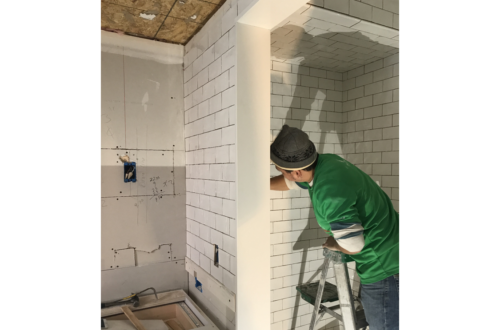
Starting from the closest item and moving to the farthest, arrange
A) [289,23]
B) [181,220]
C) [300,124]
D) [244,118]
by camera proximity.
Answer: [244,118], [289,23], [181,220], [300,124]

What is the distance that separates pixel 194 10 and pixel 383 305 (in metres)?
2.14

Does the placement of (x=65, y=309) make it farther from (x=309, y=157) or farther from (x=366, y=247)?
(x=366, y=247)

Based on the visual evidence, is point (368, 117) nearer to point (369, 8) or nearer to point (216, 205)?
point (369, 8)

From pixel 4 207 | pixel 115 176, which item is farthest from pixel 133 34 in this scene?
pixel 4 207

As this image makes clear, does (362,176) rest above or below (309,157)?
below

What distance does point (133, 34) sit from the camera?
92.5 inches

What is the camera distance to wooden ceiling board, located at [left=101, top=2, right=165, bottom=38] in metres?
1.96

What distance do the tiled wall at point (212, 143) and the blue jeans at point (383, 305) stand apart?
2.64 ft

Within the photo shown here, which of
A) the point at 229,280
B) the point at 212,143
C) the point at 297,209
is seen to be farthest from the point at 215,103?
the point at 297,209

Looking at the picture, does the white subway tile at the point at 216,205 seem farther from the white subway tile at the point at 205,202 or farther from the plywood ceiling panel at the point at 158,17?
the plywood ceiling panel at the point at 158,17

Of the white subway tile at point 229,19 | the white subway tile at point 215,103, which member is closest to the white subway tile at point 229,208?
the white subway tile at point 215,103

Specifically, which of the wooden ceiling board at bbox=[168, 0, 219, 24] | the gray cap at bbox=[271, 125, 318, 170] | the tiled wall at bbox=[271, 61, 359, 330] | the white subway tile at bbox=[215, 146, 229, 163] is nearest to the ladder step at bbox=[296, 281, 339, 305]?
the tiled wall at bbox=[271, 61, 359, 330]

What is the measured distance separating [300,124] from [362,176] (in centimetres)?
119

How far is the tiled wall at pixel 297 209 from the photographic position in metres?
2.76
